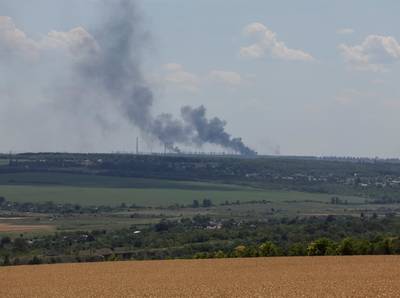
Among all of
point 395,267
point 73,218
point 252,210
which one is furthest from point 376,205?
point 395,267

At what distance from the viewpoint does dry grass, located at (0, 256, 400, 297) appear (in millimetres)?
36500

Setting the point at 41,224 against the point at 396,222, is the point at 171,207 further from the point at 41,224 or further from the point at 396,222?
the point at 396,222

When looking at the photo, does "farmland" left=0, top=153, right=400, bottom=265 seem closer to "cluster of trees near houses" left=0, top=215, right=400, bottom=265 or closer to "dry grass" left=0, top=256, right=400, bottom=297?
"cluster of trees near houses" left=0, top=215, right=400, bottom=265

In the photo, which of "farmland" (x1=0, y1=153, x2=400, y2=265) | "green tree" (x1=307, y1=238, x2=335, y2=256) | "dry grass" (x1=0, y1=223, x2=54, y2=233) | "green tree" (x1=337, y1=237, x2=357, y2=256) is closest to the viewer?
"green tree" (x1=337, y1=237, x2=357, y2=256)

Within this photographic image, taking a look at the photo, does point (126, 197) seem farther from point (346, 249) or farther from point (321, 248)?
point (346, 249)

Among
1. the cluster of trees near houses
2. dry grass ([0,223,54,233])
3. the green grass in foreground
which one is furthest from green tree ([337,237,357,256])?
the green grass in foreground

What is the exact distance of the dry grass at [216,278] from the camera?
36.5 m

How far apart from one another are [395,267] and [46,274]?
61.3 ft

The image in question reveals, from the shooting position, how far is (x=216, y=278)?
43438 millimetres

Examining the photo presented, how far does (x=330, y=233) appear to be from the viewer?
90062 mm

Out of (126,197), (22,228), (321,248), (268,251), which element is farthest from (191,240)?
(126,197)

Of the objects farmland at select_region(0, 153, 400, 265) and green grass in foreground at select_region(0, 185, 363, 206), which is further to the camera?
green grass in foreground at select_region(0, 185, 363, 206)

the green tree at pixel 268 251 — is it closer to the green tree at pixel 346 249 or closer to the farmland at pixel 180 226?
the farmland at pixel 180 226

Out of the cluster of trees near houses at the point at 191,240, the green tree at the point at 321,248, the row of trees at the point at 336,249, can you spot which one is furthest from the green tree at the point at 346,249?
the cluster of trees near houses at the point at 191,240
